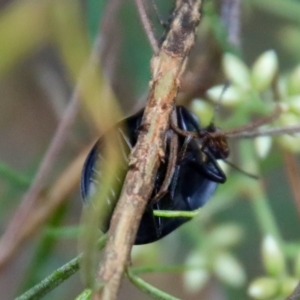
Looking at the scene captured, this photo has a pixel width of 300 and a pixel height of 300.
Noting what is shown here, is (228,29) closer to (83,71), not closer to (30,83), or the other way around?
(83,71)

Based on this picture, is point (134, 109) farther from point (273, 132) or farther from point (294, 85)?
point (273, 132)

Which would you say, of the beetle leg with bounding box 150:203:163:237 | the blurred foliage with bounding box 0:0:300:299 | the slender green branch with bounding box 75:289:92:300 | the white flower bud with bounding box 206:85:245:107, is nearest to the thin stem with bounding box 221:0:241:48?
the blurred foliage with bounding box 0:0:300:299

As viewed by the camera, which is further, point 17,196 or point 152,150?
point 17,196

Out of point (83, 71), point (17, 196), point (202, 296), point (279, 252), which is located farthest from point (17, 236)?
point (202, 296)

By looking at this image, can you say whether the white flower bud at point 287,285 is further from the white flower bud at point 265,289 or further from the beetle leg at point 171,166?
the beetle leg at point 171,166

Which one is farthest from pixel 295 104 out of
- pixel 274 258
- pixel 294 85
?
pixel 274 258

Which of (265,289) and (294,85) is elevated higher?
(294,85)

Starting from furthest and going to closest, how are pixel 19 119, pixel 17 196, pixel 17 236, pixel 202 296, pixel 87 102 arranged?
pixel 19 119
pixel 202 296
pixel 17 196
pixel 17 236
pixel 87 102
